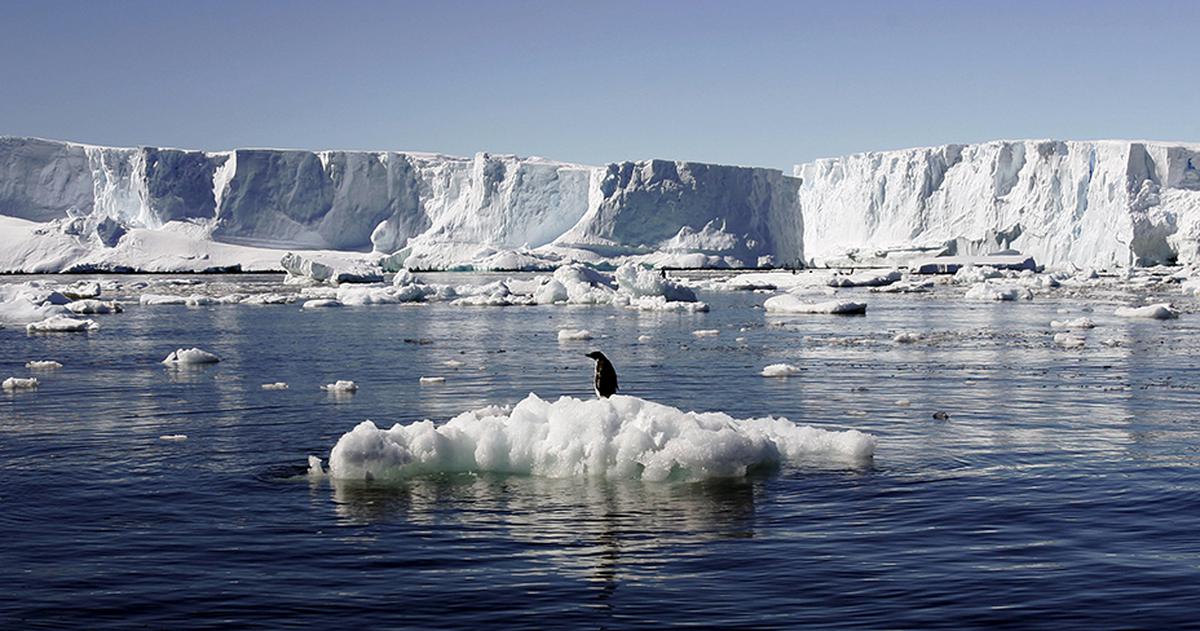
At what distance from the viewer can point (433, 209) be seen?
107750 mm

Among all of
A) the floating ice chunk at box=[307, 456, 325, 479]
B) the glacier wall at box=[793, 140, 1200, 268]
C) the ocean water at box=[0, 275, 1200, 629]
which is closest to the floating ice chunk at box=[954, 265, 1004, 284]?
the glacier wall at box=[793, 140, 1200, 268]

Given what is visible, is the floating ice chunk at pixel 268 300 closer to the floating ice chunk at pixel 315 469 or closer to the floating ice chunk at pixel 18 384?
the floating ice chunk at pixel 18 384

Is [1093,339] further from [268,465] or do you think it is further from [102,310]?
[102,310]

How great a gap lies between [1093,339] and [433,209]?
85.8m

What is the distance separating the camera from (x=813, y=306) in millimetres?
37906

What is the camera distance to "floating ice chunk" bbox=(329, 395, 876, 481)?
1021 cm

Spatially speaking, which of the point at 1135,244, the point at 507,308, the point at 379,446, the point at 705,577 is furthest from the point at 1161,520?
the point at 1135,244

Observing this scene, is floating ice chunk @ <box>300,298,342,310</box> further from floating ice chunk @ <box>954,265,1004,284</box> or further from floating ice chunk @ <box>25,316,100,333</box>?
floating ice chunk @ <box>954,265,1004,284</box>

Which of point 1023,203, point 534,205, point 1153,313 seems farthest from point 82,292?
point 1023,203

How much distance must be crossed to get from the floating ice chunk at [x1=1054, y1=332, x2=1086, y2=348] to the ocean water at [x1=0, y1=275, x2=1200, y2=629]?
5.07m

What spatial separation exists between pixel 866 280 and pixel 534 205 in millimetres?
46270

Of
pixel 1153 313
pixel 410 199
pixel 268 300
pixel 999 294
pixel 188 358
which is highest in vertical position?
pixel 410 199

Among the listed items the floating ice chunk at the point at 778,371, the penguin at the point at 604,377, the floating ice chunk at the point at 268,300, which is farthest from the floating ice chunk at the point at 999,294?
the penguin at the point at 604,377

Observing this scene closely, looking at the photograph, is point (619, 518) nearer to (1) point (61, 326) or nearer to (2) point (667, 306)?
(1) point (61, 326)
